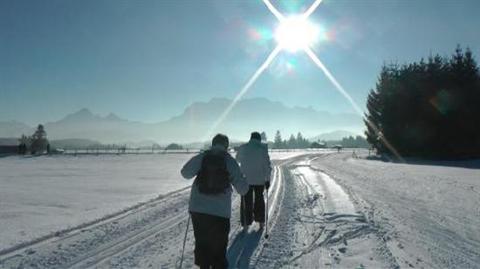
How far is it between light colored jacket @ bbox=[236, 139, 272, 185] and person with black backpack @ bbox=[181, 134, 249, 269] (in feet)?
12.8

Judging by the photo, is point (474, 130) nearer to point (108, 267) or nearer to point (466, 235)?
point (466, 235)

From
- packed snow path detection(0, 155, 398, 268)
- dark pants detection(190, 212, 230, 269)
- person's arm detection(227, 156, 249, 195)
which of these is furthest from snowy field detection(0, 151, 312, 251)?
person's arm detection(227, 156, 249, 195)

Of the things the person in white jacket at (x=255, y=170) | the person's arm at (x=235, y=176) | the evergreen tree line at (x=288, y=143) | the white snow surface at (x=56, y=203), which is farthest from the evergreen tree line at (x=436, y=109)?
the evergreen tree line at (x=288, y=143)

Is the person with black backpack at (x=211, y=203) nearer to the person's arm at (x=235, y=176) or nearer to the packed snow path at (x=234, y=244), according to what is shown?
the person's arm at (x=235, y=176)

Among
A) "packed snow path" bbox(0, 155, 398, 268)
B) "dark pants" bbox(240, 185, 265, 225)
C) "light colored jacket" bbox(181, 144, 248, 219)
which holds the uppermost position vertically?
"light colored jacket" bbox(181, 144, 248, 219)

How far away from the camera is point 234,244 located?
7.59 m

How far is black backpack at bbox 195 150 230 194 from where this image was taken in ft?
16.0

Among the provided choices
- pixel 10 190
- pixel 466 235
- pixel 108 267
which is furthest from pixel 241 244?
pixel 10 190

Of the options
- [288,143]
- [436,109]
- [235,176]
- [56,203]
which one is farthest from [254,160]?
[288,143]

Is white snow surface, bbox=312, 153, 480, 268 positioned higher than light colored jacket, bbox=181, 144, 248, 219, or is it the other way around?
light colored jacket, bbox=181, 144, 248, 219

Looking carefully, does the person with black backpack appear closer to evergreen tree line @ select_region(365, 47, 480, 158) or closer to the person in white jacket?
the person in white jacket

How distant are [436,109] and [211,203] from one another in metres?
38.4

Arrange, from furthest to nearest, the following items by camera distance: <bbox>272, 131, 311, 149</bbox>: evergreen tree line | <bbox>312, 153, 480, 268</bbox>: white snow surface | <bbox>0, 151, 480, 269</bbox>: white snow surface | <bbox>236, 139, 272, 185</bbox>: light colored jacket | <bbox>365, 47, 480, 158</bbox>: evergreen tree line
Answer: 1. <bbox>272, 131, 311, 149</bbox>: evergreen tree line
2. <bbox>365, 47, 480, 158</bbox>: evergreen tree line
3. <bbox>236, 139, 272, 185</bbox>: light colored jacket
4. <bbox>312, 153, 480, 268</bbox>: white snow surface
5. <bbox>0, 151, 480, 269</bbox>: white snow surface

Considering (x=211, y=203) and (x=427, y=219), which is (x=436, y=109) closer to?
(x=427, y=219)
